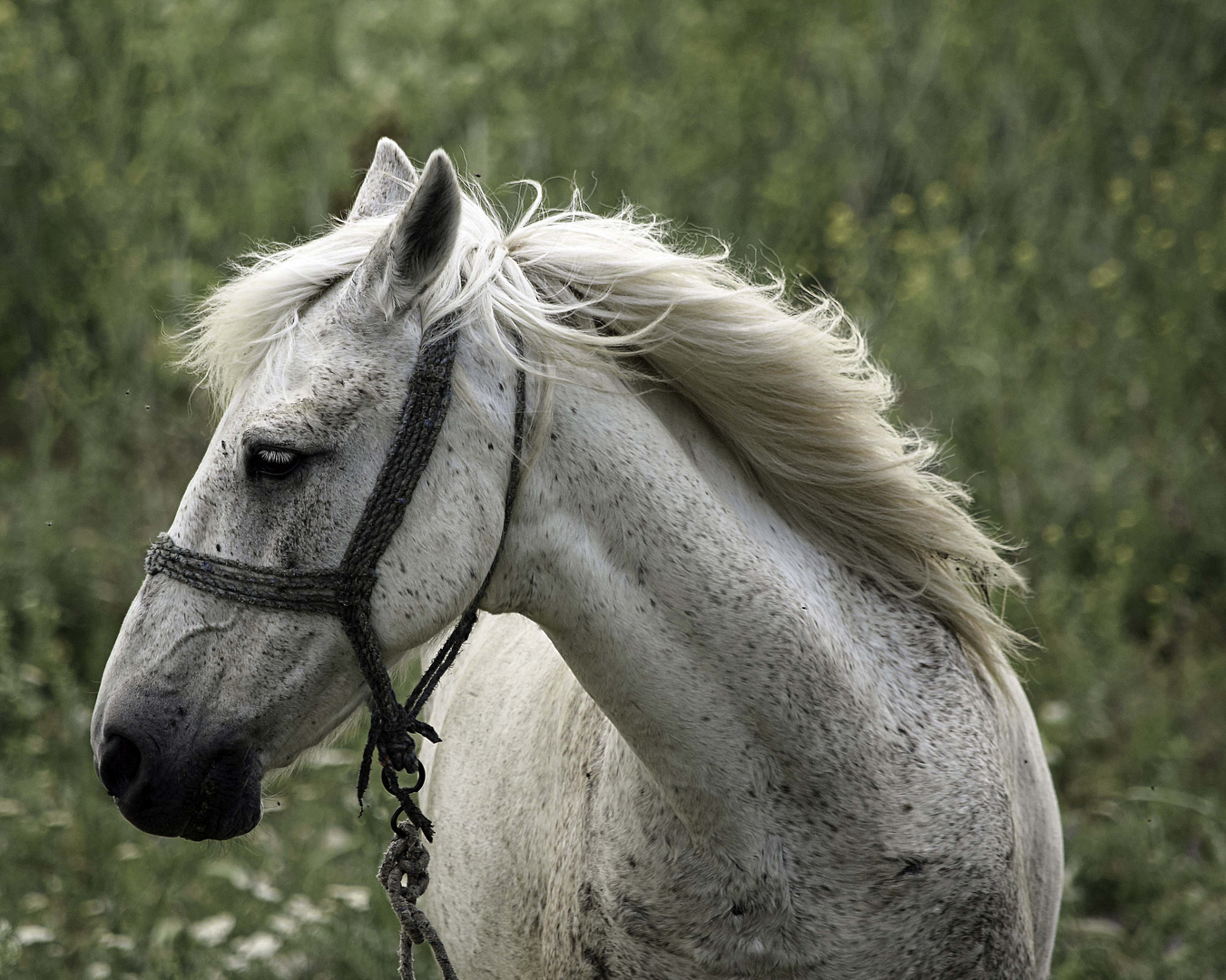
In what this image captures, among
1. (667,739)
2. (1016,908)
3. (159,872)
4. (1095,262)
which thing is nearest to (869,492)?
(667,739)

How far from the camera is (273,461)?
160 centimetres

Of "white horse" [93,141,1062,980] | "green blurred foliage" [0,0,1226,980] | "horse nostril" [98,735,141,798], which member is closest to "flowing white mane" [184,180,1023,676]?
"white horse" [93,141,1062,980]

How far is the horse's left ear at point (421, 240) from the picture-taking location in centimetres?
157

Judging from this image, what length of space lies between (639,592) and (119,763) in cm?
81

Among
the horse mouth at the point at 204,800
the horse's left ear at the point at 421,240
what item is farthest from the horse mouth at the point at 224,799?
the horse's left ear at the point at 421,240

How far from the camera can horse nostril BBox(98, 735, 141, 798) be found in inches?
63.6

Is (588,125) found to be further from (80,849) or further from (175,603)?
(175,603)

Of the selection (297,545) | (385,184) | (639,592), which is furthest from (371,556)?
(385,184)

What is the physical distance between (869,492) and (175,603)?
1.16 meters

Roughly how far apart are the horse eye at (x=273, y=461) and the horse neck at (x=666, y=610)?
0.34 meters

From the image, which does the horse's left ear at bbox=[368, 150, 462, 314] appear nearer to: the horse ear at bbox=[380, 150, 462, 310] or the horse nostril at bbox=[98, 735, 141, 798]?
the horse ear at bbox=[380, 150, 462, 310]

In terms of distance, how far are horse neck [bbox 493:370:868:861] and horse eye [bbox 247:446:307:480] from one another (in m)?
0.34

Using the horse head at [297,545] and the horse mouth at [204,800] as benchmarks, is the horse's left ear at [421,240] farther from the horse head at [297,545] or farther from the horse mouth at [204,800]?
the horse mouth at [204,800]

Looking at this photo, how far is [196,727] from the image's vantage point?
5.29ft
